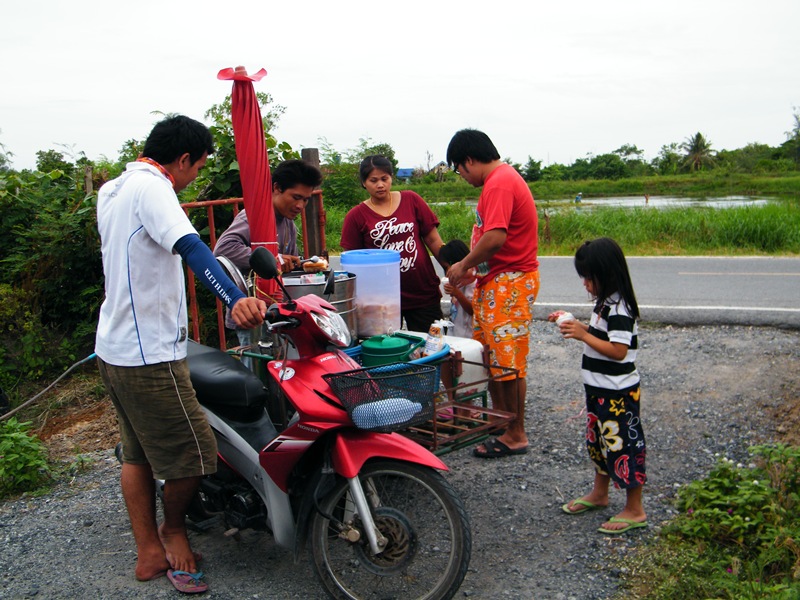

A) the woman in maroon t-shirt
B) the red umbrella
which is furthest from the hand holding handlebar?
the woman in maroon t-shirt

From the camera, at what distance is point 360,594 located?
2.96 m

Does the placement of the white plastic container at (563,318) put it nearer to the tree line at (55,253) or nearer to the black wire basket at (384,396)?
the black wire basket at (384,396)

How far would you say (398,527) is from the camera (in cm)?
283

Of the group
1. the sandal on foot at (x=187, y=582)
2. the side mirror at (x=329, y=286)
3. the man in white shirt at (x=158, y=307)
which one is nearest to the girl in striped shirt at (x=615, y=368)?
the side mirror at (x=329, y=286)

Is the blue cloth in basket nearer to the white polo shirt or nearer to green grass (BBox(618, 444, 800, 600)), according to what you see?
the white polo shirt

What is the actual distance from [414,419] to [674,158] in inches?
2929

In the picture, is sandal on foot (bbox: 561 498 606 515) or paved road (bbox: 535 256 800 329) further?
paved road (bbox: 535 256 800 329)

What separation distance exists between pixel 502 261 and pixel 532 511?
140 centimetres

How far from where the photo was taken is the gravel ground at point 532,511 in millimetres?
3182

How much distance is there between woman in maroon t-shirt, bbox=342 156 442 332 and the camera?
4.71 m

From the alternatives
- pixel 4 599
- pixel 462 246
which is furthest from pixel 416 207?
pixel 4 599

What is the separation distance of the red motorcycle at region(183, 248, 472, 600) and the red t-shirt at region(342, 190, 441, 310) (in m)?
1.70

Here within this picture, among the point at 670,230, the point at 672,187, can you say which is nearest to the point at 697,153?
the point at 672,187

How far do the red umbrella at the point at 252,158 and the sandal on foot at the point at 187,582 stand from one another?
1332mm
